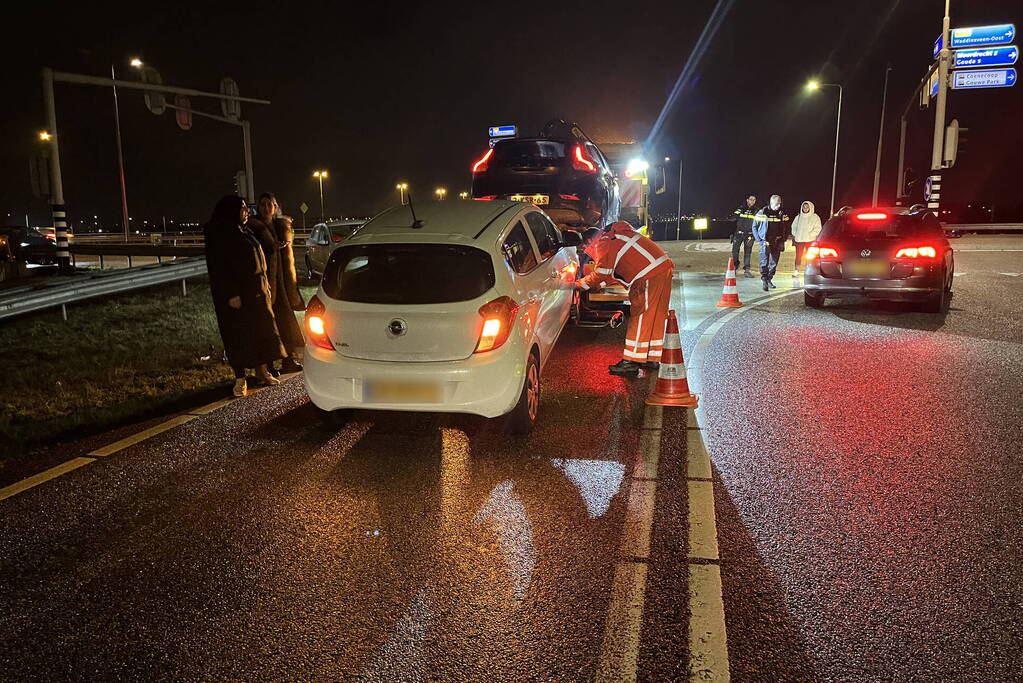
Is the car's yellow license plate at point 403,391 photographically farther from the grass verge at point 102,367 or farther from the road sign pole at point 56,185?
the road sign pole at point 56,185

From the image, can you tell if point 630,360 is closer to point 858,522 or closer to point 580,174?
point 858,522

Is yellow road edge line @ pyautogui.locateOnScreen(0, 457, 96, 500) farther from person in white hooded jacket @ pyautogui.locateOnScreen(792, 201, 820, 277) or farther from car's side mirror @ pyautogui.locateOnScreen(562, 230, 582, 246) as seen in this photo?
person in white hooded jacket @ pyautogui.locateOnScreen(792, 201, 820, 277)

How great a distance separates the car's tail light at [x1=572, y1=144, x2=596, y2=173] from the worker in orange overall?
3.93 m

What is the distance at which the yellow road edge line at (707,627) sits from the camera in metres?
2.79

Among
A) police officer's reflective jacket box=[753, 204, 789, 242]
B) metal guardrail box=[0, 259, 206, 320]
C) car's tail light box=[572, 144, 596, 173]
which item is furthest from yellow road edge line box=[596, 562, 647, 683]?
police officer's reflective jacket box=[753, 204, 789, 242]

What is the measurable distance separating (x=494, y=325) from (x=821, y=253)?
8.09 metres

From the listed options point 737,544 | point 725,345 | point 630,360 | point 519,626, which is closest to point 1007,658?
point 737,544

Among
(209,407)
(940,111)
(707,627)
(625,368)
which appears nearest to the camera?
(707,627)

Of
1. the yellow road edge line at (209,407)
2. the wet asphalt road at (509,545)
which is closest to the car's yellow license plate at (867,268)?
the wet asphalt road at (509,545)

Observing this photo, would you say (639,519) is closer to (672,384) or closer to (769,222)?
(672,384)

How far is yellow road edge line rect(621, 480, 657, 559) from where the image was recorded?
3778mm

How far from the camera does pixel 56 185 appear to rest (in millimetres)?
18578

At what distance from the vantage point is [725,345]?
30.0 ft

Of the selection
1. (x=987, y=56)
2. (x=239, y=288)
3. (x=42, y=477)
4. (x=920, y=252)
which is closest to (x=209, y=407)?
(x=239, y=288)
